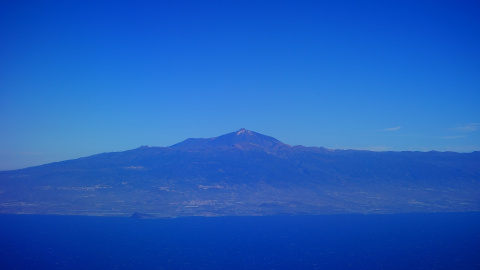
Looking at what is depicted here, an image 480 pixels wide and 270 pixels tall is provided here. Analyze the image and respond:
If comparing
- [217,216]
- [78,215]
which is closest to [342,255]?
[217,216]

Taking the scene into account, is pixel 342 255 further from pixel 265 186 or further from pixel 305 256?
pixel 265 186

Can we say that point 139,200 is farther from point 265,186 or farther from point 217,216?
point 265,186

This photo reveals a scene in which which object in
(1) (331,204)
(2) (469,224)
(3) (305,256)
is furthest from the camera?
(1) (331,204)

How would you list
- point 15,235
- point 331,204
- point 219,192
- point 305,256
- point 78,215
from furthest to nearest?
point 219,192
point 331,204
point 78,215
point 15,235
point 305,256

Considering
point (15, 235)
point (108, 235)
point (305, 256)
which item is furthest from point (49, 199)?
point (305, 256)

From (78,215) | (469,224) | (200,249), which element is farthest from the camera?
(78,215)

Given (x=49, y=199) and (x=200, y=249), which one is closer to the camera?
(x=200, y=249)
